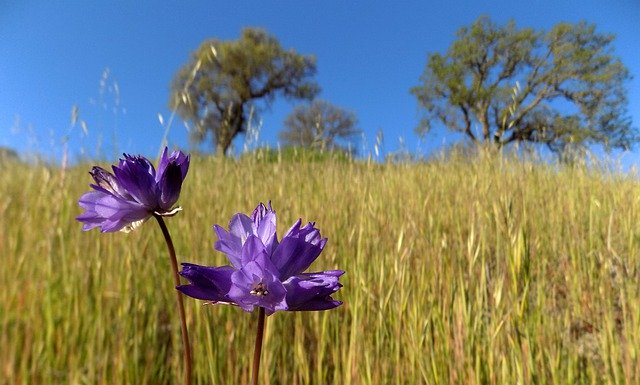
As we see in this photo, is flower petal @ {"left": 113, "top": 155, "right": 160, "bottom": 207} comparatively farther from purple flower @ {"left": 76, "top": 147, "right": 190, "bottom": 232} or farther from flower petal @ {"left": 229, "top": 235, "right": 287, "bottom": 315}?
flower petal @ {"left": 229, "top": 235, "right": 287, "bottom": 315}

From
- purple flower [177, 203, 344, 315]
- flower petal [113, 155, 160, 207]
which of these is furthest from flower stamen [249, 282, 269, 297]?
flower petal [113, 155, 160, 207]

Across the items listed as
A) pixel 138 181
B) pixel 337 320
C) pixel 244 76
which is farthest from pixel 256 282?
pixel 244 76

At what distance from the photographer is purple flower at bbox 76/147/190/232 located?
0.32m

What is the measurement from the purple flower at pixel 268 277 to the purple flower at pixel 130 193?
0.08 metres

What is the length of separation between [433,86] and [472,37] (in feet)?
6.32

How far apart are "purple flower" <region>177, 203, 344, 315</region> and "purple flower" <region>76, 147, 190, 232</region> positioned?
8 centimetres

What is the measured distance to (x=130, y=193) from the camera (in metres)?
0.32

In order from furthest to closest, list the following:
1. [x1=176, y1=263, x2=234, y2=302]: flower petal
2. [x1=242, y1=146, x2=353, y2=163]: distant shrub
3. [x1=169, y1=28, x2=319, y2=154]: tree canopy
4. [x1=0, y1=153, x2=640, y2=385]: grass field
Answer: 1. [x1=169, y1=28, x2=319, y2=154]: tree canopy
2. [x1=242, y1=146, x2=353, y2=163]: distant shrub
3. [x1=0, y1=153, x2=640, y2=385]: grass field
4. [x1=176, y1=263, x2=234, y2=302]: flower petal

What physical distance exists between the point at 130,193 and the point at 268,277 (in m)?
0.14

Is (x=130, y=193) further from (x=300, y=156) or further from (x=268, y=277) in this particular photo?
(x=300, y=156)

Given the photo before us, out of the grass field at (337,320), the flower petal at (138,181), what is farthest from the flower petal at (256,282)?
the grass field at (337,320)

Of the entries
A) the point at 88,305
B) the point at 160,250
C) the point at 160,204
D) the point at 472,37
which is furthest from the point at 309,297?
the point at 472,37

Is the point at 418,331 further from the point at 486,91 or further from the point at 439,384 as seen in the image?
the point at 486,91

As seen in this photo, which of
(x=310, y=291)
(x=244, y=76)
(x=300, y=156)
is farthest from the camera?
(x=244, y=76)
